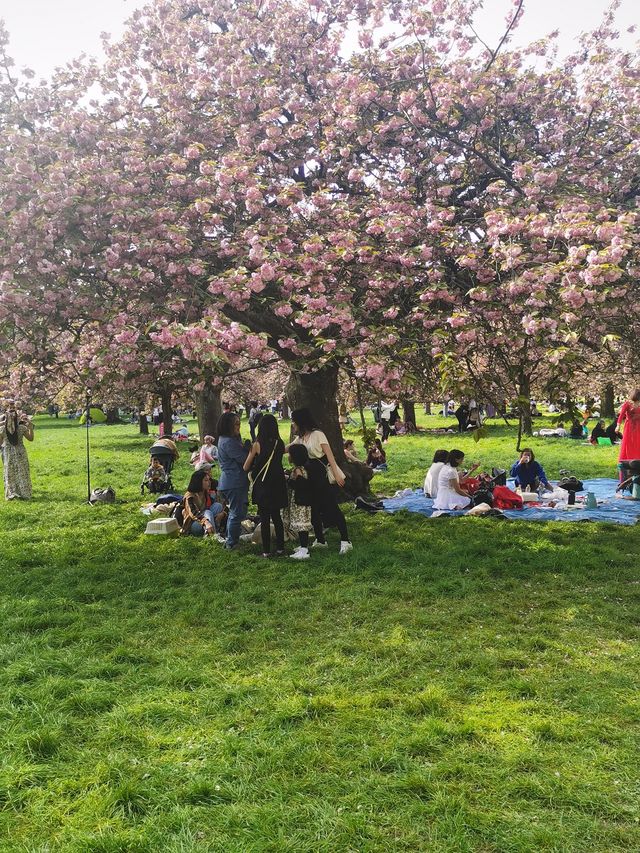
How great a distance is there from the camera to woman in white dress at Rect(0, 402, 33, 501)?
14.0 m

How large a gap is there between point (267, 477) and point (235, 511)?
2.93 feet

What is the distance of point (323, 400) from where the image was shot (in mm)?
12766

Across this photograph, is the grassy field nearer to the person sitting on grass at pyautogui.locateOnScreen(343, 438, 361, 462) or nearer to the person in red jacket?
the person in red jacket

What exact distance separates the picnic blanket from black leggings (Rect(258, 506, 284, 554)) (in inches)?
134

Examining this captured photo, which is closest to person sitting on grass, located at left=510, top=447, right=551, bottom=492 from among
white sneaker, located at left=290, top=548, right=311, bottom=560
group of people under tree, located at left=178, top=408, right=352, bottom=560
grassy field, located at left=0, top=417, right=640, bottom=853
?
grassy field, located at left=0, top=417, right=640, bottom=853

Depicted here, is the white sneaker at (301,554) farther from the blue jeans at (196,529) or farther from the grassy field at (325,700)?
the blue jeans at (196,529)

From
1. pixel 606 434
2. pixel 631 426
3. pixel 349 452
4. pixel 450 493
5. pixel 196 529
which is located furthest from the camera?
pixel 606 434

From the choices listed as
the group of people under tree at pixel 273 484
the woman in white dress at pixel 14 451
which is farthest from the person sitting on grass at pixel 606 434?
the woman in white dress at pixel 14 451

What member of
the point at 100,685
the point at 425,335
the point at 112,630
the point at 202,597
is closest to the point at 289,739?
the point at 100,685

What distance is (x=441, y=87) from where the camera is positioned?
10000 mm

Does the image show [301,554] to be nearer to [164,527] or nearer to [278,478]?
[278,478]

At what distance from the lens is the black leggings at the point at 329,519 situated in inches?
351

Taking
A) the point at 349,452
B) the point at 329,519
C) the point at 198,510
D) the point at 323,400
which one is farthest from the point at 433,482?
the point at 198,510

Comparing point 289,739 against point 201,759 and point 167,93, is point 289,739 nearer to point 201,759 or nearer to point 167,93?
point 201,759
